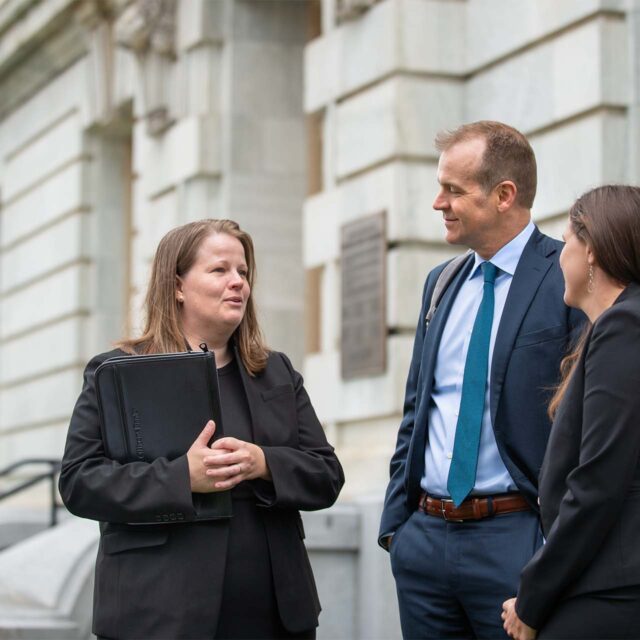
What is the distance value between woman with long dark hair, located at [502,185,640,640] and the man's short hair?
0.77 meters

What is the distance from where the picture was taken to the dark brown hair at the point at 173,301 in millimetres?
4516

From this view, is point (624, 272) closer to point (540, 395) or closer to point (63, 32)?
point (540, 395)

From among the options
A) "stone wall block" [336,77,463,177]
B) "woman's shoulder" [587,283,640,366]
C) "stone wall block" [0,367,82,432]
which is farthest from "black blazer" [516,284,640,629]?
"stone wall block" [0,367,82,432]

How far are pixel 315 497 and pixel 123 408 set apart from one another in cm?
64

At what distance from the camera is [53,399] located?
1655 cm

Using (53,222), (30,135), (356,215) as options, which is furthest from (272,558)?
(30,135)

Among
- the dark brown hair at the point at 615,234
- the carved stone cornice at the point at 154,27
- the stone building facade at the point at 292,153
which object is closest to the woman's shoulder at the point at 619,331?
the dark brown hair at the point at 615,234

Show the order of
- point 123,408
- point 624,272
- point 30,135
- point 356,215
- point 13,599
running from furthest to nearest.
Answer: point 30,135
point 356,215
point 13,599
point 123,408
point 624,272

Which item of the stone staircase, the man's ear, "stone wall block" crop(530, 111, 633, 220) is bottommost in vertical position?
the stone staircase

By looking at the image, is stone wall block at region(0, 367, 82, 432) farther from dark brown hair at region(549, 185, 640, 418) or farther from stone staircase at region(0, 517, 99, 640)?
dark brown hair at region(549, 185, 640, 418)

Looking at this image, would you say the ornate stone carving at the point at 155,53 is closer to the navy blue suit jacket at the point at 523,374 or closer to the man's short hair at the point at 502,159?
the man's short hair at the point at 502,159

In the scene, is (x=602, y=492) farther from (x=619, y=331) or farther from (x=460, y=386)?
(x=460, y=386)

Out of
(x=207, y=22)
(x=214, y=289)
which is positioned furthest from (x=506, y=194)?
(x=207, y=22)

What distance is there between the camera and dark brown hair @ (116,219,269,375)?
4516 mm
